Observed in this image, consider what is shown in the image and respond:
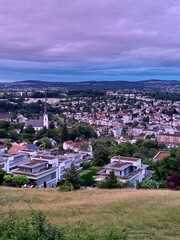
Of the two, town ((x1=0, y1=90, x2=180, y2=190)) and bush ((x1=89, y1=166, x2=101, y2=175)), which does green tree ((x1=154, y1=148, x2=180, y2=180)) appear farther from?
bush ((x1=89, y1=166, x2=101, y2=175))

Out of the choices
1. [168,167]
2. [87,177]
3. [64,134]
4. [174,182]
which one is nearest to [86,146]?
[64,134]

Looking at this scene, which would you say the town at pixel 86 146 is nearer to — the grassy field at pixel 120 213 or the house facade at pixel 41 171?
the house facade at pixel 41 171

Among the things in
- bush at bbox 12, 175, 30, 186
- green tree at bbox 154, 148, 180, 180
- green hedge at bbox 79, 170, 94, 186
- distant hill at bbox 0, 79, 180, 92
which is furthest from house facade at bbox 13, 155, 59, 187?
distant hill at bbox 0, 79, 180, 92

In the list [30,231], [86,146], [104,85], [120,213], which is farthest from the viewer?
[104,85]

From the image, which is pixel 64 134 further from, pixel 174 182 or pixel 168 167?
pixel 174 182

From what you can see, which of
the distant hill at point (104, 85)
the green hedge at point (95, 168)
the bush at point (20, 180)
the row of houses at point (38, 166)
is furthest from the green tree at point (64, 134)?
the distant hill at point (104, 85)
